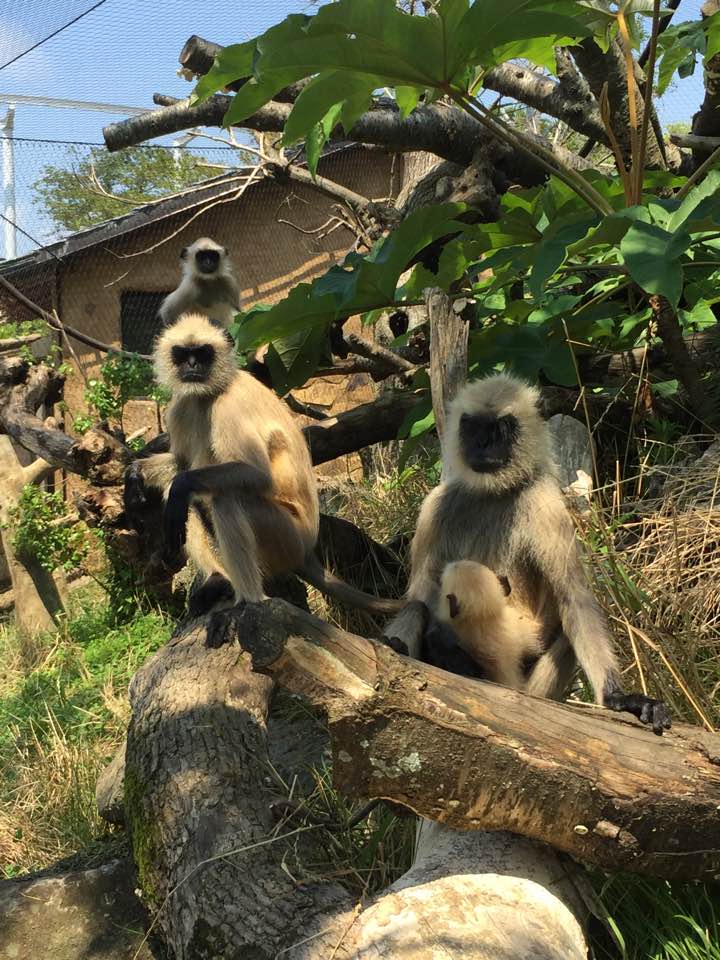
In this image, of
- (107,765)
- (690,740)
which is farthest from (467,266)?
(107,765)

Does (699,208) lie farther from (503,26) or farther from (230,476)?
(230,476)

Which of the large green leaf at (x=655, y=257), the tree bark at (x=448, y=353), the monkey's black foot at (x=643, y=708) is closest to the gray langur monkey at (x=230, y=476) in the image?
the tree bark at (x=448, y=353)

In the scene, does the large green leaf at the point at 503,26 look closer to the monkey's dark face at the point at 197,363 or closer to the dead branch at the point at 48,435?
the monkey's dark face at the point at 197,363

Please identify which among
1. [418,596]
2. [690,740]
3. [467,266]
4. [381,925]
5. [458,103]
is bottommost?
[381,925]

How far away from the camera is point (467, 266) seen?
4.53 meters

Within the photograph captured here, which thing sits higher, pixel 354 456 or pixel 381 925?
pixel 354 456

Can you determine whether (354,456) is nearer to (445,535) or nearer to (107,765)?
(107,765)

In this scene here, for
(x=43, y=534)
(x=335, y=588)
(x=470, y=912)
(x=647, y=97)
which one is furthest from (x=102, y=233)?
(x=470, y=912)

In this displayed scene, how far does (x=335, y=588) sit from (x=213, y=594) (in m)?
0.69

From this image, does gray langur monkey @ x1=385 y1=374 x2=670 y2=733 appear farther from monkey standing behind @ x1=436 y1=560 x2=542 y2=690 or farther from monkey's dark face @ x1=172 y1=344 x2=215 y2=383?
monkey's dark face @ x1=172 y1=344 x2=215 y2=383

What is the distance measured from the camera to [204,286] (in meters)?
8.58

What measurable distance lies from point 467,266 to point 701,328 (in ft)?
5.96

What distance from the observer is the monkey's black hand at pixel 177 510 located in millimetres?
4625

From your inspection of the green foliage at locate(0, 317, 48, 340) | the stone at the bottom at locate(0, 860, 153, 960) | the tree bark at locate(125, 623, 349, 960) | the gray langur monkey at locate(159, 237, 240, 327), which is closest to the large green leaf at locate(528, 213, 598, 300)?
the tree bark at locate(125, 623, 349, 960)
